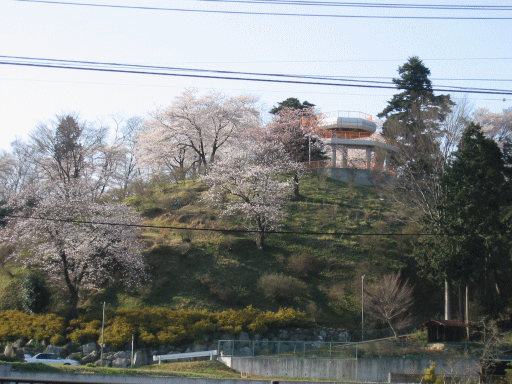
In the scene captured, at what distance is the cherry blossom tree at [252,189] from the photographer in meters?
41.0

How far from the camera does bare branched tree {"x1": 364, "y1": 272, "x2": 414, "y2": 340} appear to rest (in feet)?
104

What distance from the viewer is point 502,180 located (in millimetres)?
29906

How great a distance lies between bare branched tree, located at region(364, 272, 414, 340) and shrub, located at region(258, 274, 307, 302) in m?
4.51

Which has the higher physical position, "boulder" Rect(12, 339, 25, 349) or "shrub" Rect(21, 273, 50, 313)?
"shrub" Rect(21, 273, 50, 313)

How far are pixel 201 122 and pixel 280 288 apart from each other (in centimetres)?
2416

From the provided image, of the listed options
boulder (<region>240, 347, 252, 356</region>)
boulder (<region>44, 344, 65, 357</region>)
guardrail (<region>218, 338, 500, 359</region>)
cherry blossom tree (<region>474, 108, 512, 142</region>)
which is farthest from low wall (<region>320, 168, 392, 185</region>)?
boulder (<region>44, 344, 65, 357</region>)

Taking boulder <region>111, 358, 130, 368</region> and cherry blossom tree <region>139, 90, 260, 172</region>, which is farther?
cherry blossom tree <region>139, 90, 260, 172</region>

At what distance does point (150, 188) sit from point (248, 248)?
1565 centimetres

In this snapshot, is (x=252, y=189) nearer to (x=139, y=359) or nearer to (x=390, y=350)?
(x=139, y=359)

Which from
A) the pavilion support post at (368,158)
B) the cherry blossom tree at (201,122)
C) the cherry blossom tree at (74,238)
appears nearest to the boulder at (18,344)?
the cherry blossom tree at (74,238)

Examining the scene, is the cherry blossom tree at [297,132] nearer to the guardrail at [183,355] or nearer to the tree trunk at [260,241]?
the tree trunk at [260,241]

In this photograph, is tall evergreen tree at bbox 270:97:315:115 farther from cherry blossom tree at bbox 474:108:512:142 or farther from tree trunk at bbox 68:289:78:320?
tree trunk at bbox 68:289:78:320

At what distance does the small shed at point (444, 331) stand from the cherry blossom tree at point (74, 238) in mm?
18192

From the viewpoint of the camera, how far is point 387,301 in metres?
31.7
